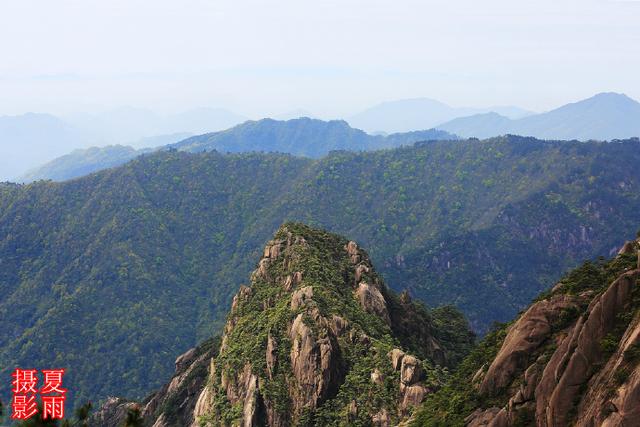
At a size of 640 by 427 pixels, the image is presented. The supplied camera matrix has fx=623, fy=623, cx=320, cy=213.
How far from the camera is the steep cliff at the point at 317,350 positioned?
48531mm

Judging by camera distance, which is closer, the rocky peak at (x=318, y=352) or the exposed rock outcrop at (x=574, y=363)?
the exposed rock outcrop at (x=574, y=363)

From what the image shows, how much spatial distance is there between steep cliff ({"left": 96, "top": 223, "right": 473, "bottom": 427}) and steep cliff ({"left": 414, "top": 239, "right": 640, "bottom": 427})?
8462mm

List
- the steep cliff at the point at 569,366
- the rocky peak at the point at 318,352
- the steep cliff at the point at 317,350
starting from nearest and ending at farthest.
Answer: the steep cliff at the point at 569,366 → the rocky peak at the point at 318,352 → the steep cliff at the point at 317,350

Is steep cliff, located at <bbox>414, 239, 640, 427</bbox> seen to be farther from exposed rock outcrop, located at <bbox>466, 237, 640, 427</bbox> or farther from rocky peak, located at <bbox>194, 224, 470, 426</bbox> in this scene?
rocky peak, located at <bbox>194, 224, 470, 426</bbox>

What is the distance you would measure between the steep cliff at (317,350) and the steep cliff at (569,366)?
8462mm

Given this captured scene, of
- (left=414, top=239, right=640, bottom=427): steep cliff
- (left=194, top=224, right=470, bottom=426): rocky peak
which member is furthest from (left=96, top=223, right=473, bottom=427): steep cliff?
(left=414, top=239, right=640, bottom=427): steep cliff

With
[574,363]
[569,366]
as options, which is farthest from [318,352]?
[574,363]

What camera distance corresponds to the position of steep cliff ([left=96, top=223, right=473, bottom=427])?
48531 millimetres

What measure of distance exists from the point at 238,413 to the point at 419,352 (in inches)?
763

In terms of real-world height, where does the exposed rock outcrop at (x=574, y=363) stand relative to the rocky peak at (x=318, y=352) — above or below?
above

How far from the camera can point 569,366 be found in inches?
1073

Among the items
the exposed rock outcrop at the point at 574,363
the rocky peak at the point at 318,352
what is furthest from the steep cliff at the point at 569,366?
the rocky peak at the point at 318,352

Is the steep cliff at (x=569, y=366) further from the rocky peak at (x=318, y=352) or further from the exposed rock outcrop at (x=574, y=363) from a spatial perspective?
the rocky peak at (x=318, y=352)

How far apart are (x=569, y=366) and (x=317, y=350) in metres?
26.7
